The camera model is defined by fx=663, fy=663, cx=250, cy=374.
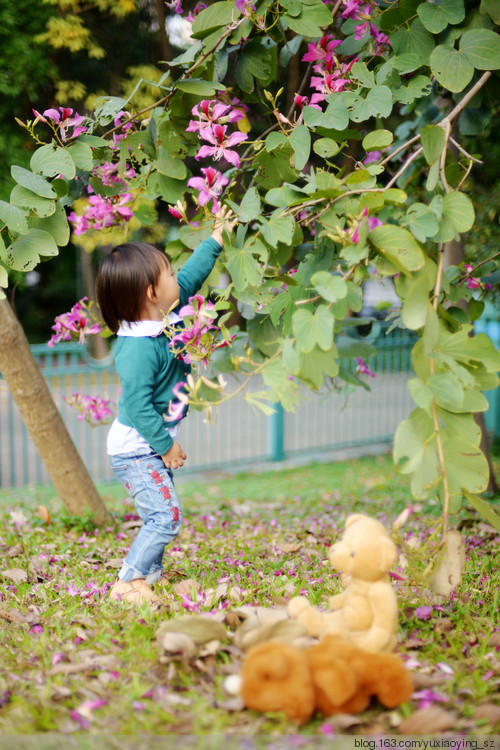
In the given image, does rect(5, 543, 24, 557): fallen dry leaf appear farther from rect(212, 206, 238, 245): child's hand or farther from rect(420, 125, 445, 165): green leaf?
rect(420, 125, 445, 165): green leaf

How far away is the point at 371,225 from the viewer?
197cm

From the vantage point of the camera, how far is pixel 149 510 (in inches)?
98.5

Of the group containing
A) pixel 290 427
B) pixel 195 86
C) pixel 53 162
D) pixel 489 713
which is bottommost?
pixel 290 427

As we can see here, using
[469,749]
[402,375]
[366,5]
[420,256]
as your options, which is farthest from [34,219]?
[402,375]

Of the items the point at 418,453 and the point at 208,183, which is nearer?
the point at 418,453

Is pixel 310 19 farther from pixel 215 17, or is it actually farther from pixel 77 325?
pixel 77 325

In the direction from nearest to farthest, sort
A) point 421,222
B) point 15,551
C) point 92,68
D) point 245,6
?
point 421,222 → point 245,6 → point 15,551 → point 92,68

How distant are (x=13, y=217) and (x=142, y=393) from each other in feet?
2.34

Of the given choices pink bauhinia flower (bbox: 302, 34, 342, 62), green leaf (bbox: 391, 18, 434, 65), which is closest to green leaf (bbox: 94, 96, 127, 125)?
pink bauhinia flower (bbox: 302, 34, 342, 62)

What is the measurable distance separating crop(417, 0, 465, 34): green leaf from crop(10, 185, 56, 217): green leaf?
1.42m

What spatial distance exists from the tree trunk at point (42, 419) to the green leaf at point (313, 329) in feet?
7.18

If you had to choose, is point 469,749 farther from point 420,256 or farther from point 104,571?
point 104,571

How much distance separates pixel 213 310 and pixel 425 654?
1.19m

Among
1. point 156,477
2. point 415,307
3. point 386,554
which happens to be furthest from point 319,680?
point 156,477
